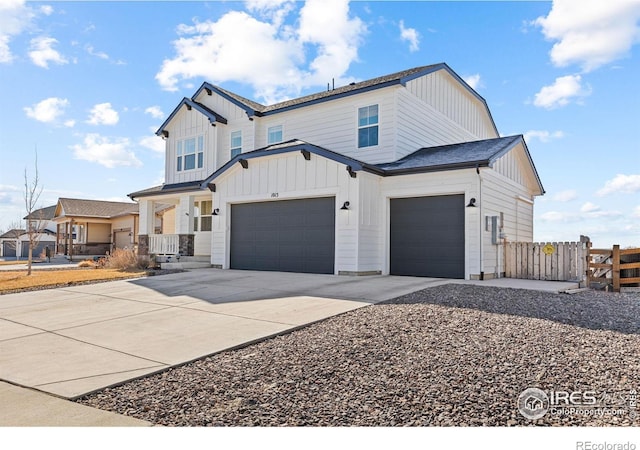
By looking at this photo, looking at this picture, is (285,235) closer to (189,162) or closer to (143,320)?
(143,320)

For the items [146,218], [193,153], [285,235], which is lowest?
[285,235]

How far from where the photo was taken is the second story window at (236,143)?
18.6 metres

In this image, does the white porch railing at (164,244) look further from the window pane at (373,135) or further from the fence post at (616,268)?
the fence post at (616,268)

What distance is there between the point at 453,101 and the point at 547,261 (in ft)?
29.5

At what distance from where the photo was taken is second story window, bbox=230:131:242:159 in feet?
61.1

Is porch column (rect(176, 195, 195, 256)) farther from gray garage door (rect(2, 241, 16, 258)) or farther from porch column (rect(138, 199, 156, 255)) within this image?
gray garage door (rect(2, 241, 16, 258))

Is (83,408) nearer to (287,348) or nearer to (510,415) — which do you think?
(287,348)

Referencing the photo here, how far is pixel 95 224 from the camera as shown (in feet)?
107

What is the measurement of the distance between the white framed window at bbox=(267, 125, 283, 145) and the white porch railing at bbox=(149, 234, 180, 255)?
5903 mm

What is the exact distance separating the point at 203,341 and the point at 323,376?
210cm

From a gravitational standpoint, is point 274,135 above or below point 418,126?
above

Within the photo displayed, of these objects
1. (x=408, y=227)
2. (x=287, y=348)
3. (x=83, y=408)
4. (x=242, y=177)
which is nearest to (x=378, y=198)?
(x=408, y=227)

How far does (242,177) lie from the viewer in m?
15.3

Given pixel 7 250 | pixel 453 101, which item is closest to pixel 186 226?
pixel 453 101
